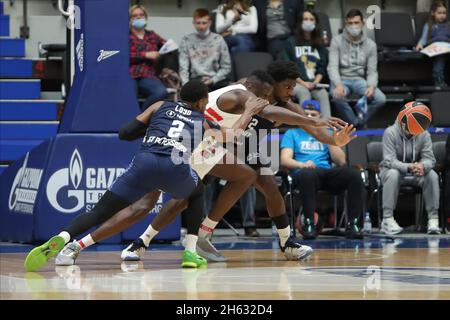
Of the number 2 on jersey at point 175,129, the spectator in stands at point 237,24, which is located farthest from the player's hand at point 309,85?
the number 2 on jersey at point 175,129

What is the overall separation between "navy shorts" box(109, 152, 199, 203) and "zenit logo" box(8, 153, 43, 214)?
2.55 m

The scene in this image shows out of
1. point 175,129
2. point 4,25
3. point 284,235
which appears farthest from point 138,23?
point 175,129

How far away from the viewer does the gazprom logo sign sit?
9523mm

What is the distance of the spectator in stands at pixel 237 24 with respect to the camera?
13430 millimetres

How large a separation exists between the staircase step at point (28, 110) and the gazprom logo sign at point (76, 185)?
393 cm

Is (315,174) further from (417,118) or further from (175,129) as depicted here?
(175,129)

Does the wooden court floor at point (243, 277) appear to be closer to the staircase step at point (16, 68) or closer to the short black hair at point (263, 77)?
the short black hair at point (263, 77)

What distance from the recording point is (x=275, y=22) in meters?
13.7

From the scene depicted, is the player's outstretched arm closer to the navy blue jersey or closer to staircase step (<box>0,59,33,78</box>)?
the navy blue jersey

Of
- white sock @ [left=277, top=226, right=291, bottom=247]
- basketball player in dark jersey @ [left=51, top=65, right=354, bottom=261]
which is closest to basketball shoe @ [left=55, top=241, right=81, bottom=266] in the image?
basketball player in dark jersey @ [left=51, top=65, right=354, bottom=261]

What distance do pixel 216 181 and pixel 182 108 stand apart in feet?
13.1

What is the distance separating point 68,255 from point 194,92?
1.54 meters
